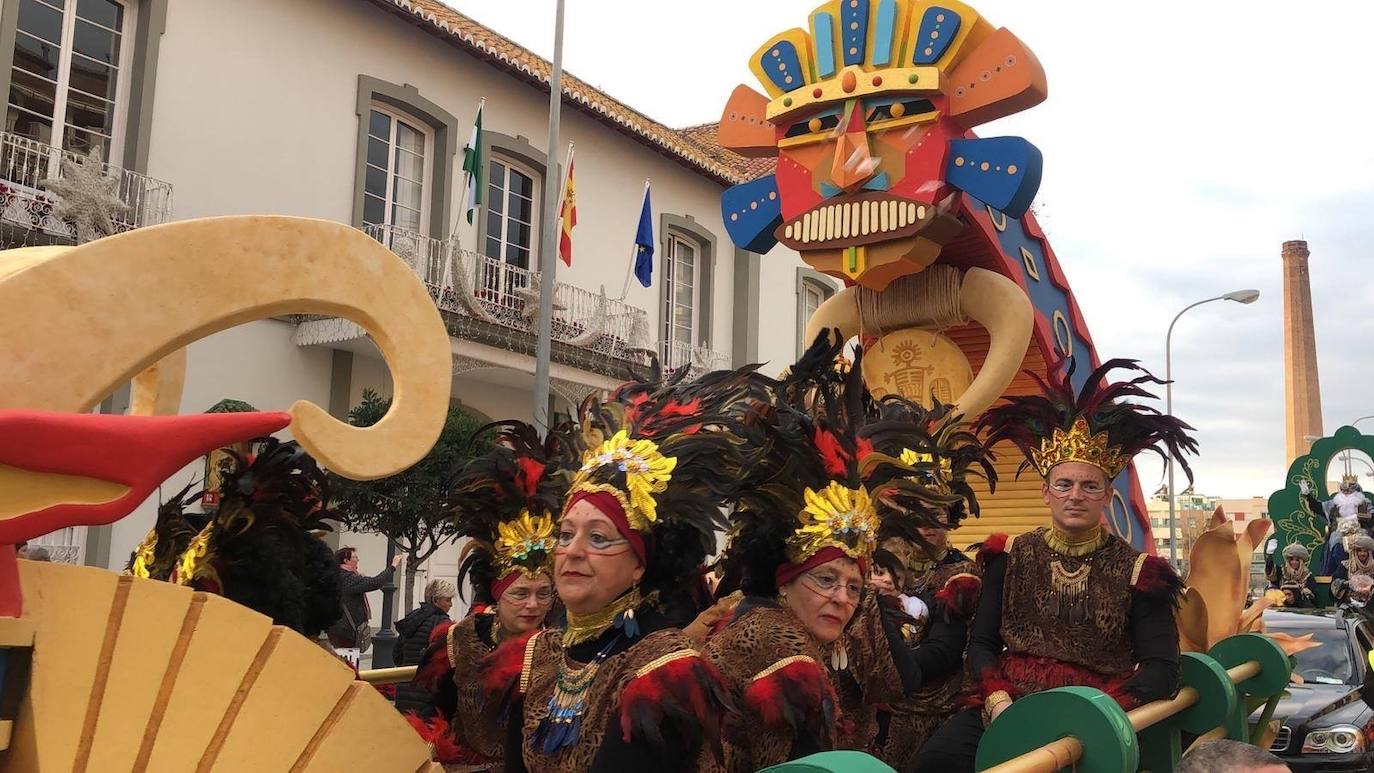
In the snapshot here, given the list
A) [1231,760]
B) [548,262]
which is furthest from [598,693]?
[548,262]

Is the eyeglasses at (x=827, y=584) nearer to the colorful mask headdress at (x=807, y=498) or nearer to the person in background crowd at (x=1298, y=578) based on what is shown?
the colorful mask headdress at (x=807, y=498)

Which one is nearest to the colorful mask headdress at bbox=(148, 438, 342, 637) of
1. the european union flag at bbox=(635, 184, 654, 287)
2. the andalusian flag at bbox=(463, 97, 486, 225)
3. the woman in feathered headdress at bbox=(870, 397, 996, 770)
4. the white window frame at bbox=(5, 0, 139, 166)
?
the woman in feathered headdress at bbox=(870, 397, 996, 770)

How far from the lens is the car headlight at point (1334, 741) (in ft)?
20.8

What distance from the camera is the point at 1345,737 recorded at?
638cm

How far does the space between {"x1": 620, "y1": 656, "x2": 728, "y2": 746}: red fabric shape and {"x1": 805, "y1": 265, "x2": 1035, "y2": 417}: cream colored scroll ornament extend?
150 inches

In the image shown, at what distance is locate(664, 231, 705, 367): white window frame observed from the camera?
17.8m

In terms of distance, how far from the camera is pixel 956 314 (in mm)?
6555

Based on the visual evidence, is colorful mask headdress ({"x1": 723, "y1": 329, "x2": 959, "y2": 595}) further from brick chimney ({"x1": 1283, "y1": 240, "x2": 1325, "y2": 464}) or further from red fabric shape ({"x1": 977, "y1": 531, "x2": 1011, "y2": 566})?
brick chimney ({"x1": 1283, "y1": 240, "x2": 1325, "y2": 464})

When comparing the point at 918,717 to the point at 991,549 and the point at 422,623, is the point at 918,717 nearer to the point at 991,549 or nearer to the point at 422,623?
the point at 991,549

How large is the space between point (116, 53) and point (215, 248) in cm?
1064

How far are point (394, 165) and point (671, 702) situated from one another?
12.3 meters

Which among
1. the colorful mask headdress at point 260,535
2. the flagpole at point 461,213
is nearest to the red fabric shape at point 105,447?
the colorful mask headdress at point 260,535

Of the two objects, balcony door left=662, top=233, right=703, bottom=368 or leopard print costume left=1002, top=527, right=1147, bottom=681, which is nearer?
leopard print costume left=1002, top=527, right=1147, bottom=681

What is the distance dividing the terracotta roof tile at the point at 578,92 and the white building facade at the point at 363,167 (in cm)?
5
